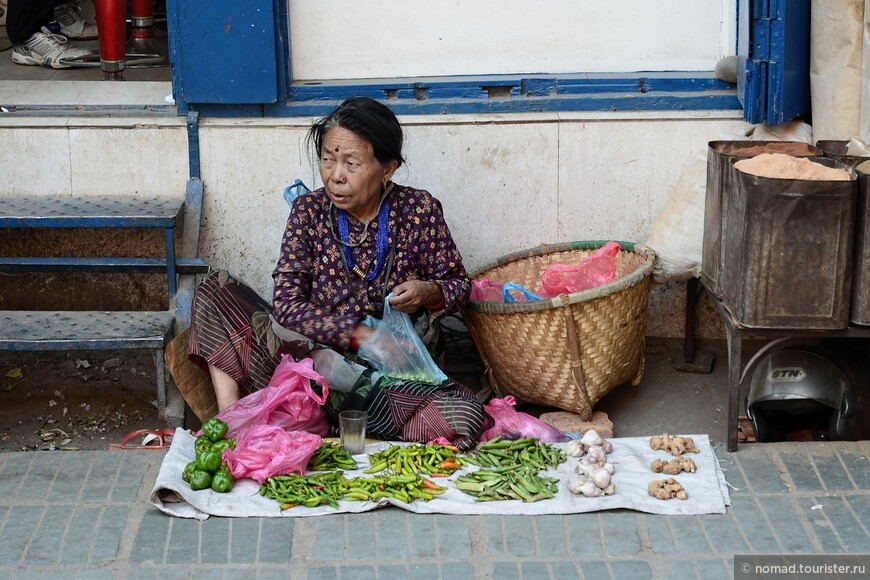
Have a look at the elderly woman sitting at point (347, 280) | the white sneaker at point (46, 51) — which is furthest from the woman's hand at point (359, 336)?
the white sneaker at point (46, 51)

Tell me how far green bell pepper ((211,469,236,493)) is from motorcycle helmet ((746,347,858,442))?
1951mm

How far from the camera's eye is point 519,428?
4.16 metres

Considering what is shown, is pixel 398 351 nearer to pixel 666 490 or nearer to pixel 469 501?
pixel 469 501

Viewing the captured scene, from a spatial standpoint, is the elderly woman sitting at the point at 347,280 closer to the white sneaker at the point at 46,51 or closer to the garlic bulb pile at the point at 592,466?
the garlic bulb pile at the point at 592,466

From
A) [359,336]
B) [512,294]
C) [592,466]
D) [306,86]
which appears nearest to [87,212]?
[306,86]

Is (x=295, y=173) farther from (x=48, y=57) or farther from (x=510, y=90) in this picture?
(x=48, y=57)

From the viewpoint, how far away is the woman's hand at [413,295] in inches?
160

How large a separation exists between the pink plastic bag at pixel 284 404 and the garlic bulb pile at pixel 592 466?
0.92 m

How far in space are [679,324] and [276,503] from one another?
2.15 m

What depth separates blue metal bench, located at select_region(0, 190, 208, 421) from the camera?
4258 mm

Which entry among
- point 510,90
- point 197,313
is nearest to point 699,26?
point 510,90

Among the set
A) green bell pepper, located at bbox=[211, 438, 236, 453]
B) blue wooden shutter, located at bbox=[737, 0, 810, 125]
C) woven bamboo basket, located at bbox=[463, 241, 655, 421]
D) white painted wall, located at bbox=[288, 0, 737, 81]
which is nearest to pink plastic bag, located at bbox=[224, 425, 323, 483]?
green bell pepper, located at bbox=[211, 438, 236, 453]

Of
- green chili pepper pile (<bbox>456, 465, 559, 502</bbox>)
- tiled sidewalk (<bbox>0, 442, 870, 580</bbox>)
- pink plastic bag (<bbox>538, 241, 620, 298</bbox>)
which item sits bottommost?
tiled sidewalk (<bbox>0, 442, 870, 580</bbox>)

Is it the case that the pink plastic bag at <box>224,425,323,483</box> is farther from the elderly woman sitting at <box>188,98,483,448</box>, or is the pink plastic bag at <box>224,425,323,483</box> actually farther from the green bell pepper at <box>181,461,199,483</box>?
the elderly woman sitting at <box>188,98,483,448</box>
